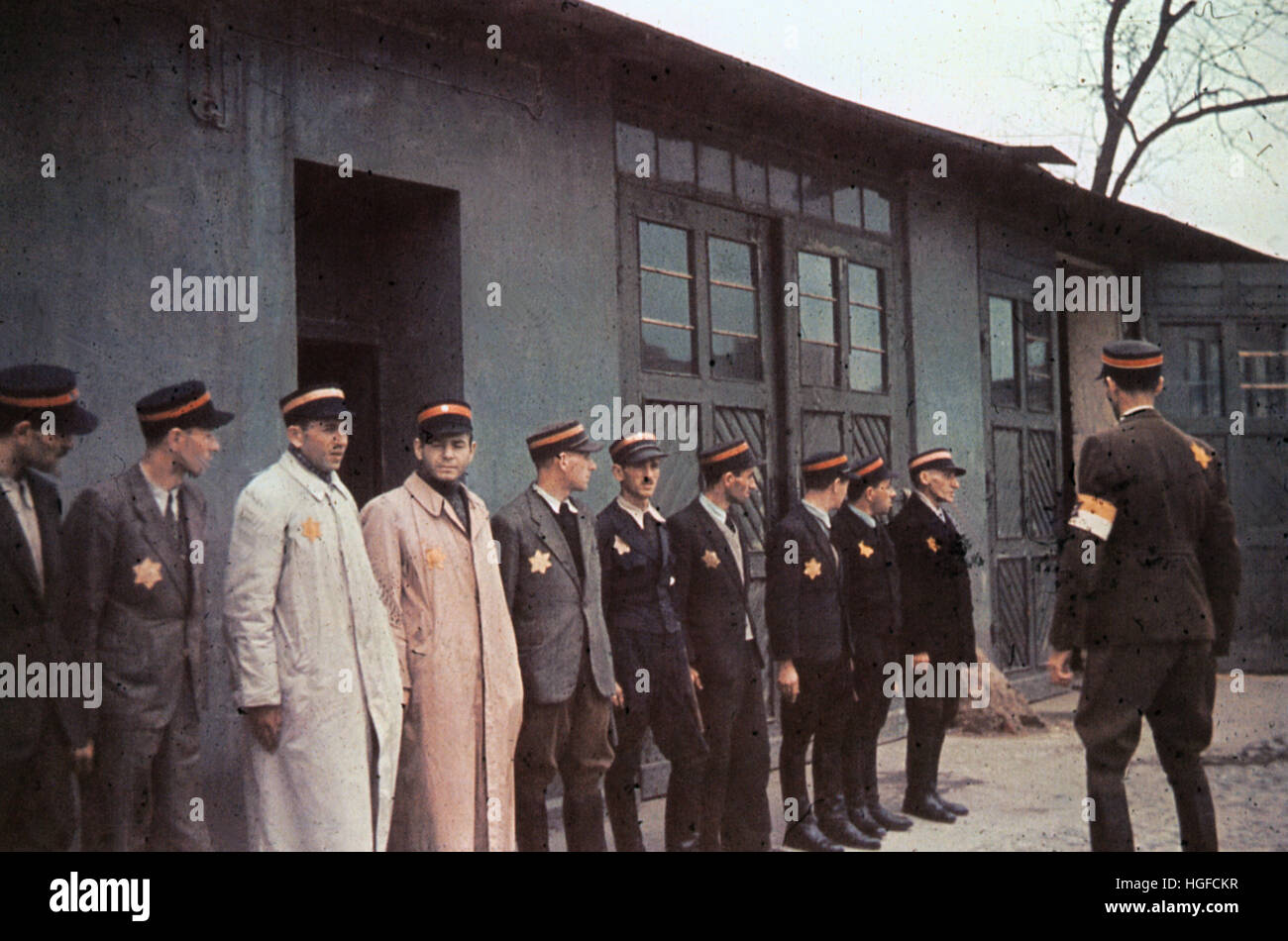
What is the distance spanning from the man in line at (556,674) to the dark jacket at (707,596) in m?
0.63

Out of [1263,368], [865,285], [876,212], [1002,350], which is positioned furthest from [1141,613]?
[1263,368]

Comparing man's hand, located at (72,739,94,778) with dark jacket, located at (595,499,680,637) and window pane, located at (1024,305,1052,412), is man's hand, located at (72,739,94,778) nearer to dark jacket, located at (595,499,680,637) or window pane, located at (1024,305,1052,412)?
dark jacket, located at (595,499,680,637)

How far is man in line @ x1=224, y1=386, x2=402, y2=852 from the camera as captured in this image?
4816 millimetres

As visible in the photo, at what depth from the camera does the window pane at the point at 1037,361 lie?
12102 millimetres

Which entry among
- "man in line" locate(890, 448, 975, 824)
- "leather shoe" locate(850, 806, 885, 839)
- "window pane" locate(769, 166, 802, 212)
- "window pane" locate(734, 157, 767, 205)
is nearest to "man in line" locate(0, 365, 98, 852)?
"leather shoe" locate(850, 806, 885, 839)

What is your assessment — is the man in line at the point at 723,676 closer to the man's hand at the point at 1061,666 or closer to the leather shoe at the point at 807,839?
the leather shoe at the point at 807,839

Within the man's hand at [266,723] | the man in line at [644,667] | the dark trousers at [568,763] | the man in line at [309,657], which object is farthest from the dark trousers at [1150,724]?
the man's hand at [266,723]

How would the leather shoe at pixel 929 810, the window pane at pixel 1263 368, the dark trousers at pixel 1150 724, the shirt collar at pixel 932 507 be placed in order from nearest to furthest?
the dark trousers at pixel 1150 724, the leather shoe at pixel 929 810, the shirt collar at pixel 932 507, the window pane at pixel 1263 368

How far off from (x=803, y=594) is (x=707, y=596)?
0.68 metres

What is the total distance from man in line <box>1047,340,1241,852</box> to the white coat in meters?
2.66

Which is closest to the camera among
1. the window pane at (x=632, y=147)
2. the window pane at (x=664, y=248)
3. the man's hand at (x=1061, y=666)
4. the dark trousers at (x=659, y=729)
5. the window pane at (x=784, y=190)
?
the man's hand at (x=1061, y=666)

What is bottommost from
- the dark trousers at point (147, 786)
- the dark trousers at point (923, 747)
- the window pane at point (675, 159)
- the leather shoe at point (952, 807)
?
the leather shoe at point (952, 807)
